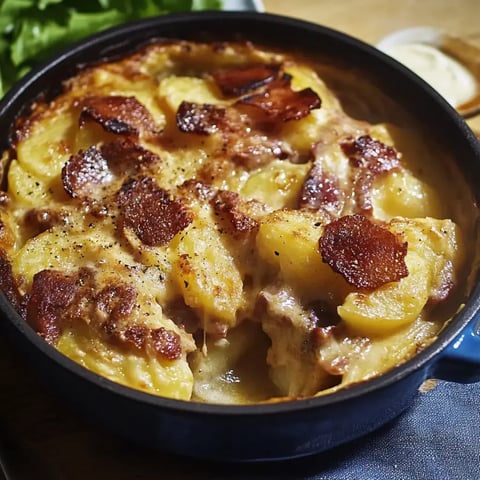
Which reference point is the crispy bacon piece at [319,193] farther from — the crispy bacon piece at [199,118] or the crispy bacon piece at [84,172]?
the crispy bacon piece at [84,172]

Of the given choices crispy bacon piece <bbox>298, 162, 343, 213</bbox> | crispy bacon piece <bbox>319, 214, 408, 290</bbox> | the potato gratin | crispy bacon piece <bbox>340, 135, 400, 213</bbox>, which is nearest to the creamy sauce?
the potato gratin

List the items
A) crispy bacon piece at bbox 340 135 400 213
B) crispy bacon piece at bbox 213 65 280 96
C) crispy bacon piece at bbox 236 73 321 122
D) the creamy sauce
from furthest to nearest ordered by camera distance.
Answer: the creamy sauce, crispy bacon piece at bbox 213 65 280 96, crispy bacon piece at bbox 236 73 321 122, crispy bacon piece at bbox 340 135 400 213

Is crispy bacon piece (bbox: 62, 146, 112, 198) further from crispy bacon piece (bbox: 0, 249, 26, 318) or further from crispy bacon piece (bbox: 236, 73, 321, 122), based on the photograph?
crispy bacon piece (bbox: 236, 73, 321, 122)

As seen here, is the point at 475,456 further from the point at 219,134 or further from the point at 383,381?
the point at 219,134

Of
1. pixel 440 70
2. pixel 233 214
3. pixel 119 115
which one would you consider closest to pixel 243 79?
pixel 119 115

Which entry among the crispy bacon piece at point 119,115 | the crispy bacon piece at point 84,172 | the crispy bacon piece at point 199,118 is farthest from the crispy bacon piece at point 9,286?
the crispy bacon piece at point 199,118

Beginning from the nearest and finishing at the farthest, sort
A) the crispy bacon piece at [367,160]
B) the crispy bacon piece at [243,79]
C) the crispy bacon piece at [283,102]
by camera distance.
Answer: the crispy bacon piece at [367,160] < the crispy bacon piece at [283,102] < the crispy bacon piece at [243,79]

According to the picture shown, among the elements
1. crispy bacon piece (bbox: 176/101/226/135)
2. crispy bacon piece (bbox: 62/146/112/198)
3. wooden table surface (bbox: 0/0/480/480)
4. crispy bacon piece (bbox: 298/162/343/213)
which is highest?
crispy bacon piece (bbox: 176/101/226/135)
